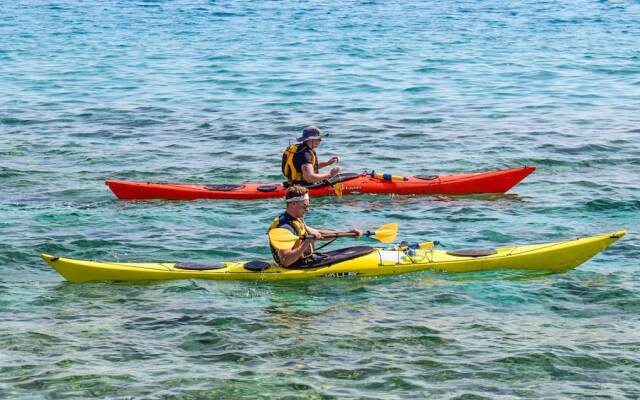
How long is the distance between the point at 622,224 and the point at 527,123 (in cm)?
744

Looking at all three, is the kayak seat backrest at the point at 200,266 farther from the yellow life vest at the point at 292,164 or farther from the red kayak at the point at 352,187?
the red kayak at the point at 352,187

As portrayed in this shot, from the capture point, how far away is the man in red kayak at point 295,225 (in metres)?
10.2

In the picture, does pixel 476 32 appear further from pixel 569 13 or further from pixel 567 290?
pixel 567 290

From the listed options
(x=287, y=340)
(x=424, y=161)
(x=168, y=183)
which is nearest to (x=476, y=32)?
(x=424, y=161)

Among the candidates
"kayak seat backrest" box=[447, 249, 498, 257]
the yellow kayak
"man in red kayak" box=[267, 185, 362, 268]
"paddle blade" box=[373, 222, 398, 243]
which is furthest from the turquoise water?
"paddle blade" box=[373, 222, 398, 243]

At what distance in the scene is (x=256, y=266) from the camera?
10.6 meters

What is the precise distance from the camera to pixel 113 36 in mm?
34500

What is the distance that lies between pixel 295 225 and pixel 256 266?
0.71 m

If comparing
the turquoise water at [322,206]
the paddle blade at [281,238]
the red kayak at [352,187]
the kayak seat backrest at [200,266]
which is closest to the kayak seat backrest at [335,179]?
the red kayak at [352,187]

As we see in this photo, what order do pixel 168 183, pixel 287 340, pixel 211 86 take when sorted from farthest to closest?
pixel 211 86, pixel 168 183, pixel 287 340

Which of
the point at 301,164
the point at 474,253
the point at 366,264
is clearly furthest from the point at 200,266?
the point at 301,164

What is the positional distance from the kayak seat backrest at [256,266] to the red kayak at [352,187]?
3785mm

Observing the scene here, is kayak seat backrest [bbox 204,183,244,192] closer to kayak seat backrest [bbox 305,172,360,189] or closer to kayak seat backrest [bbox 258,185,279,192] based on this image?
kayak seat backrest [bbox 258,185,279,192]

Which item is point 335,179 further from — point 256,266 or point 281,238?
point 281,238
